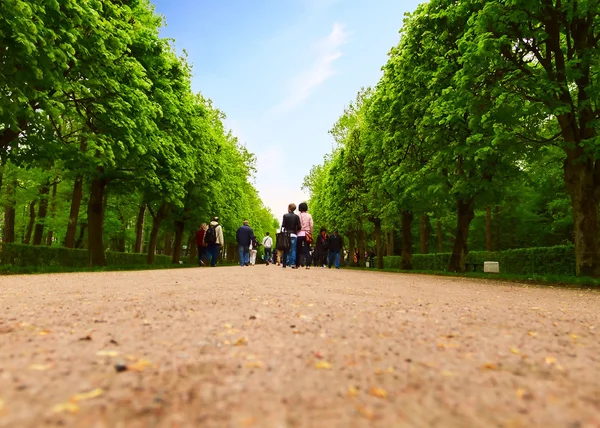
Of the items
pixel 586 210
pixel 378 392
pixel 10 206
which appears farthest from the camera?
A: pixel 10 206

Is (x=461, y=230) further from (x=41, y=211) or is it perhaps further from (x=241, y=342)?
(x=41, y=211)

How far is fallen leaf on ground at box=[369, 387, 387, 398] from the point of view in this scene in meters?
2.36

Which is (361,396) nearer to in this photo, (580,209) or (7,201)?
(580,209)

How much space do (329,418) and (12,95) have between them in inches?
480

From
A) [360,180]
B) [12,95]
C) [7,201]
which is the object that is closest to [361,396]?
[12,95]

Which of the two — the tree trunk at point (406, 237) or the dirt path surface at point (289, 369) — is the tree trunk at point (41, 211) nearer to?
the tree trunk at point (406, 237)

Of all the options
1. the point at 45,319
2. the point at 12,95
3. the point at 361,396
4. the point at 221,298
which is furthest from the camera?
the point at 12,95

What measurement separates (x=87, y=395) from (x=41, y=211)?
33.0 metres

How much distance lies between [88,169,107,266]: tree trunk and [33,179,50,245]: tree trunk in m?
11.5

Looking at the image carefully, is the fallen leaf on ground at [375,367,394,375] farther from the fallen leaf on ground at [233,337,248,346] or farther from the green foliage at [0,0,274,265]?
the green foliage at [0,0,274,265]

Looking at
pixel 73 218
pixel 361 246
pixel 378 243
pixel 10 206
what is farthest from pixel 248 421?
pixel 361 246

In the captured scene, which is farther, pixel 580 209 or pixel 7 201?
pixel 7 201

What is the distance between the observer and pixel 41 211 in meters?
30.6

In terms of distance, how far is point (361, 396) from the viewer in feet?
7.67
